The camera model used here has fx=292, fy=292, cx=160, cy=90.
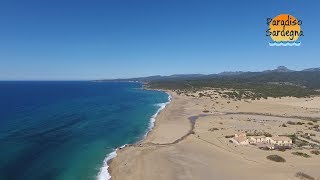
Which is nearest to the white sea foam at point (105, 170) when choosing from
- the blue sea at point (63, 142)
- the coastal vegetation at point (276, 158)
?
the blue sea at point (63, 142)

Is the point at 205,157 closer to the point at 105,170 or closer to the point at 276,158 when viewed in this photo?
the point at 276,158

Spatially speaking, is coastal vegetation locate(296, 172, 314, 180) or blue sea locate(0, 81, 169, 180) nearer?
coastal vegetation locate(296, 172, 314, 180)

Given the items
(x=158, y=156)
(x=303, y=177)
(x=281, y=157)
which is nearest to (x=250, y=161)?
(x=281, y=157)

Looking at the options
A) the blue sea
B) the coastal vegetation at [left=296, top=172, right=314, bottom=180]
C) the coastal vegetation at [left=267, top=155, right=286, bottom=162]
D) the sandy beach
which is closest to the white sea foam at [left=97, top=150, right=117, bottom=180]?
the blue sea

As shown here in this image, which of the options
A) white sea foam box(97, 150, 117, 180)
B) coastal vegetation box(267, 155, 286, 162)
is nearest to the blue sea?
white sea foam box(97, 150, 117, 180)

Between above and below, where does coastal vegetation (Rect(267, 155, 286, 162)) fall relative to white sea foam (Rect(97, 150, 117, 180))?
above

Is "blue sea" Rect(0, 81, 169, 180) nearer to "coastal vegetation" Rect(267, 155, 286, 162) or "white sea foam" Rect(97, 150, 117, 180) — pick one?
"white sea foam" Rect(97, 150, 117, 180)

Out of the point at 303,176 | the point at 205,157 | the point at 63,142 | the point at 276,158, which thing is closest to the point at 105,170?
the point at 205,157

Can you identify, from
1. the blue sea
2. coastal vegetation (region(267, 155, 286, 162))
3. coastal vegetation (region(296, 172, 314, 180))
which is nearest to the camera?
coastal vegetation (region(296, 172, 314, 180))

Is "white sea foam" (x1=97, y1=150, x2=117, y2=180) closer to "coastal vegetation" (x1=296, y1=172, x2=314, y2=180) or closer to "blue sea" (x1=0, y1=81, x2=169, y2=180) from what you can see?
"blue sea" (x1=0, y1=81, x2=169, y2=180)

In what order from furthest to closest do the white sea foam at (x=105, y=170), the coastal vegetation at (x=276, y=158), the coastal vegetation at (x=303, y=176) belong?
the coastal vegetation at (x=276, y=158)
the white sea foam at (x=105, y=170)
the coastal vegetation at (x=303, y=176)

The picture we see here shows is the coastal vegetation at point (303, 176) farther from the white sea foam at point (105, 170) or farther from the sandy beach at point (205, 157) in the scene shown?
the white sea foam at point (105, 170)

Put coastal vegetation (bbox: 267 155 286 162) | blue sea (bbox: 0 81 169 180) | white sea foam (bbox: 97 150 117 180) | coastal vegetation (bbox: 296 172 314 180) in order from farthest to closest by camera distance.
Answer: coastal vegetation (bbox: 267 155 286 162), blue sea (bbox: 0 81 169 180), white sea foam (bbox: 97 150 117 180), coastal vegetation (bbox: 296 172 314 180)
